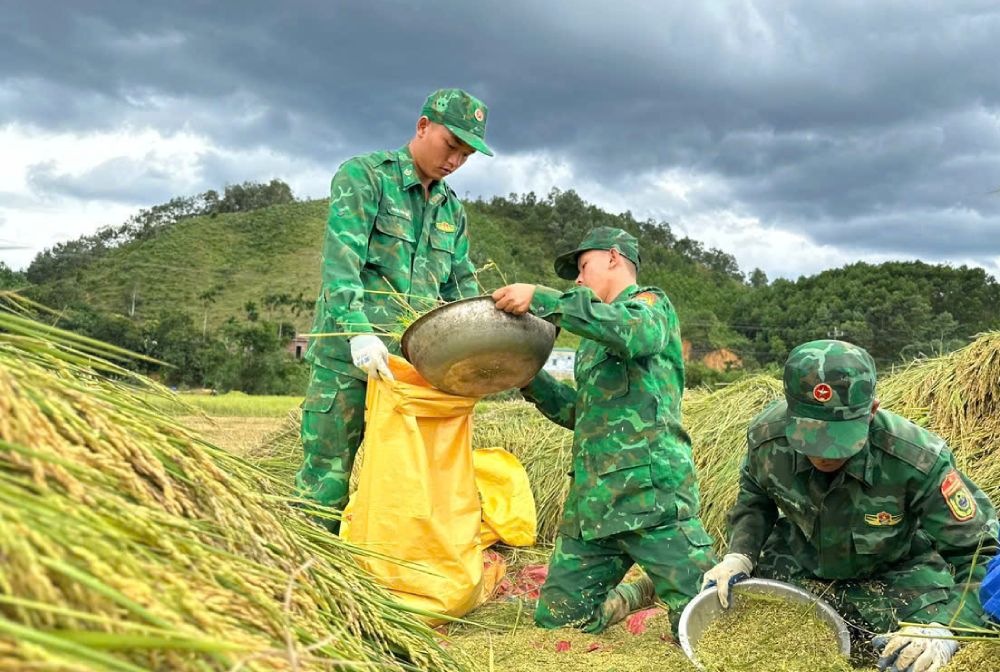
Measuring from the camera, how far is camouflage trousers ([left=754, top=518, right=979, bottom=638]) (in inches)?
124

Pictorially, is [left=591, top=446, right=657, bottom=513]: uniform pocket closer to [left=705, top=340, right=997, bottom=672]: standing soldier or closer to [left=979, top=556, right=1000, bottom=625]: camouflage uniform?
[left=705, top=340, right=997, bottom=672]: standing soldier

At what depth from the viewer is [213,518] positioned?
1.39 meters

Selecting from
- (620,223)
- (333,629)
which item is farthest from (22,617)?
(620,223)

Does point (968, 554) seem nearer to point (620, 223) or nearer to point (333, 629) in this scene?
point (333, 629)

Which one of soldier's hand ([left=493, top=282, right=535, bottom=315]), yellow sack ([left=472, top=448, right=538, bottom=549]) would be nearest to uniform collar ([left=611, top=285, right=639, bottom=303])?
soldier's hand ([left=493, top=282, right=535, bottom=315])

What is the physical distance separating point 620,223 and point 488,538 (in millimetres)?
56208

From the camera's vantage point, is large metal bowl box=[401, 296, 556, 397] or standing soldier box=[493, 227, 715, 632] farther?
standing soldier box=[493, 227, 715, 632]

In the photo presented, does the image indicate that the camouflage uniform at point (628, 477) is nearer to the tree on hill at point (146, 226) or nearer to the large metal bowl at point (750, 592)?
the large metal bowl at point (750, 592)

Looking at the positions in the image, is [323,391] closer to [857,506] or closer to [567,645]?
[567,645]


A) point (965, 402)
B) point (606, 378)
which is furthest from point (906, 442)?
point (965, 402)

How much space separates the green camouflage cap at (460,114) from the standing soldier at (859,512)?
1639 millimetres

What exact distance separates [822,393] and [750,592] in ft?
2.60

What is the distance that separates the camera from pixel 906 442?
3018 mm

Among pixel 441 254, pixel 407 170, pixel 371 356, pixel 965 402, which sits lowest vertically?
pixel 371 356
